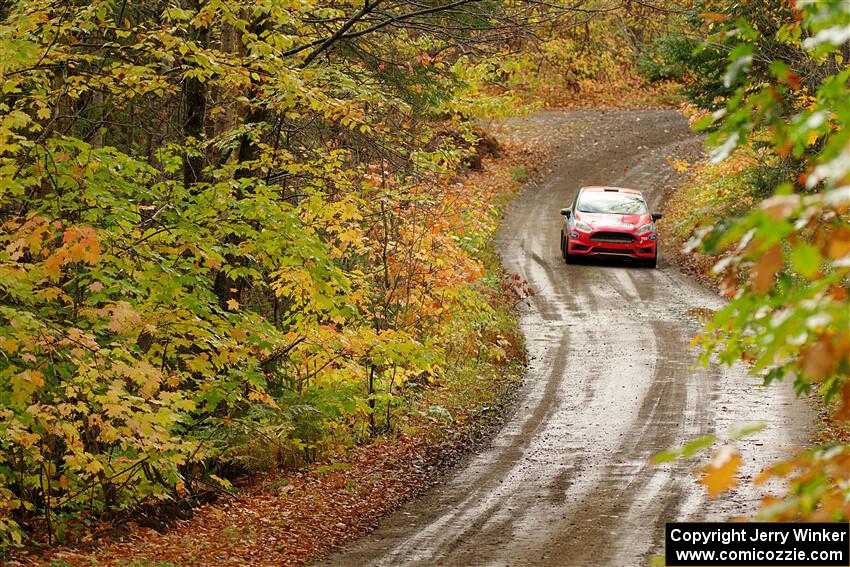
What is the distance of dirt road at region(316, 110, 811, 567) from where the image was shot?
8820 mm

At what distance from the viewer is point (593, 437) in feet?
41.0

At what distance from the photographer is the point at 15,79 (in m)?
8.24

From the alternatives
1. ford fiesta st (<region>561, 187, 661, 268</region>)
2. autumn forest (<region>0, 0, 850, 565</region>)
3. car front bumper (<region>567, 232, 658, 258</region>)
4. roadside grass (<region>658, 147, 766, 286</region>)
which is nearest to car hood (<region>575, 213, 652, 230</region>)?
ford fiesta st (<region>561, 187, 661, 268</region>)

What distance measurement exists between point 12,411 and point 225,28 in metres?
6.03

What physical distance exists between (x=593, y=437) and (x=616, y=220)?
11.8m

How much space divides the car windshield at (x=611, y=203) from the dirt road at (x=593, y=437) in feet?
5.20

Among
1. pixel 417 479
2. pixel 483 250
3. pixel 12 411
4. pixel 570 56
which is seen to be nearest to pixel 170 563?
pixel 12 411

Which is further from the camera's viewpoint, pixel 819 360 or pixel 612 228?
pixel 612 228

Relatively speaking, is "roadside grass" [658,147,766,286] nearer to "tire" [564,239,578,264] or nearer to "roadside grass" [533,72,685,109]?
"tire" [564,239,578,264]

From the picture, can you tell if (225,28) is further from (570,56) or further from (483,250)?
(570,56)

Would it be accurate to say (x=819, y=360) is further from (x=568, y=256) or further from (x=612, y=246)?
(x=568, y=256)

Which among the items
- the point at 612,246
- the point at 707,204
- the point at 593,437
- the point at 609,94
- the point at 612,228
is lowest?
the point at 593,437

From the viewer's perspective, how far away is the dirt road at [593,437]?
882 cm

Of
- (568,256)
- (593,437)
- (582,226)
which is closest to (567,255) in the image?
Result: (568,256)
